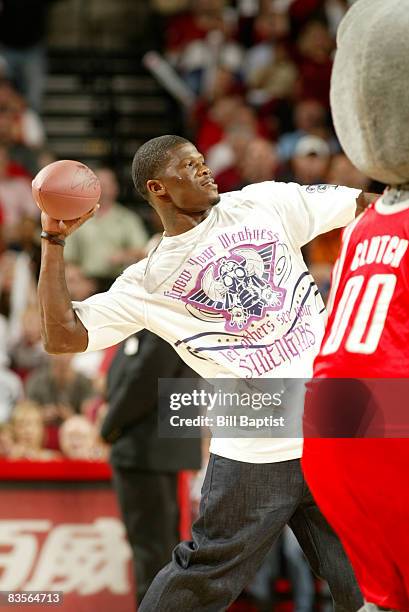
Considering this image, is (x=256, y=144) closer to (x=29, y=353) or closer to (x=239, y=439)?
(x=29, y=353)

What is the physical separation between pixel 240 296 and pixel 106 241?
5.07 m

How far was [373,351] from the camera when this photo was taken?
279cm

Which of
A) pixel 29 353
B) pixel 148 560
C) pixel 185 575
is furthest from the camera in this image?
pixel 29 353

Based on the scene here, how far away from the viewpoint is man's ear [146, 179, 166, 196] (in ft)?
12.3

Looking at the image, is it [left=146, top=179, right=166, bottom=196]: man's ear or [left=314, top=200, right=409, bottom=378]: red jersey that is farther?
[left=146, top=179, right=166, bottom=196]: man's ear

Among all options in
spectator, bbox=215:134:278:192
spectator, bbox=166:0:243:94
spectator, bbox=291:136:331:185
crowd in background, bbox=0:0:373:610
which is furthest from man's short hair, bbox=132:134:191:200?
spectator, bbox=166:0:243:94

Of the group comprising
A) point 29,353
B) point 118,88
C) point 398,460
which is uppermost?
point 398,460

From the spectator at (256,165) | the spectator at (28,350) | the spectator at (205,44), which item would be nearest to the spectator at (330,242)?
the spectator at (256,165)

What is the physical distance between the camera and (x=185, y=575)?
3.51 metres

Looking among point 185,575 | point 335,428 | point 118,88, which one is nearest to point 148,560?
point 185,575

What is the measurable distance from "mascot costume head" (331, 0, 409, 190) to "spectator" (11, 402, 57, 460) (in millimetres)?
3761

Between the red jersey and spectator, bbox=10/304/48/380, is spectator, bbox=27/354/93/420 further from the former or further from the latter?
the red jersey

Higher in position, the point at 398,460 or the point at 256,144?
the point at 398,460

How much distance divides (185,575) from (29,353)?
440 cm
